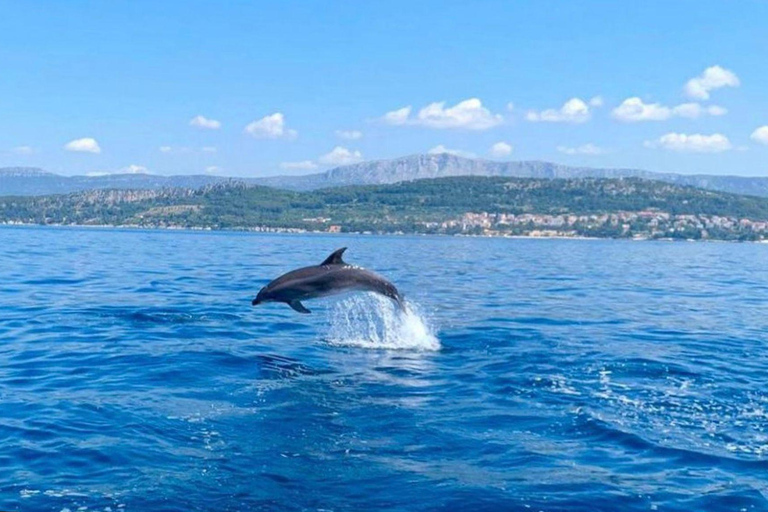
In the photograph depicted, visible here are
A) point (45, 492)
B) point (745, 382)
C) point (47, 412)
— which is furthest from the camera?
point (745, 382)

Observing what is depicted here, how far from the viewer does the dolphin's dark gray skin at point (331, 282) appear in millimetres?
20734

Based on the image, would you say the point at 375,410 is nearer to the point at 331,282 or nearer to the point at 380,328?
the point at 331,282

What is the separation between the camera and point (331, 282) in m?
20.8

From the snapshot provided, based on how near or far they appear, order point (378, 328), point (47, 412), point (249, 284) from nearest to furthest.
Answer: point (47, 412) < point (378, 328) < point (249, 284)

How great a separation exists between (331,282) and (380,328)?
7.17m

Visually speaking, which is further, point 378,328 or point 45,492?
point 378,328

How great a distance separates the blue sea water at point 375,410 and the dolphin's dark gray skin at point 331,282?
2021mm

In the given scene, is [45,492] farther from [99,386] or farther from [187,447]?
[99,386]

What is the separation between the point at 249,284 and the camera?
45.1 metres

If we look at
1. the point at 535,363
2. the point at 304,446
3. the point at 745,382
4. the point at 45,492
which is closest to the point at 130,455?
the point at 45,492

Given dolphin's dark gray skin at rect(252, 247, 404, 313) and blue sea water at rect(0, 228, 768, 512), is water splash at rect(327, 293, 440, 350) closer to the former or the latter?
blue sea water at rect(0, 228, 768, 512)

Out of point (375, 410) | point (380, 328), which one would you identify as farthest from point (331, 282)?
point (380, 328)

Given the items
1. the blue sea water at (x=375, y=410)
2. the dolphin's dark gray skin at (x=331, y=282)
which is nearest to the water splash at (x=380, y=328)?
the blue sea water at (x=375, y=410)

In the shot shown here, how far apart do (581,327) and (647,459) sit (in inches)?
656
